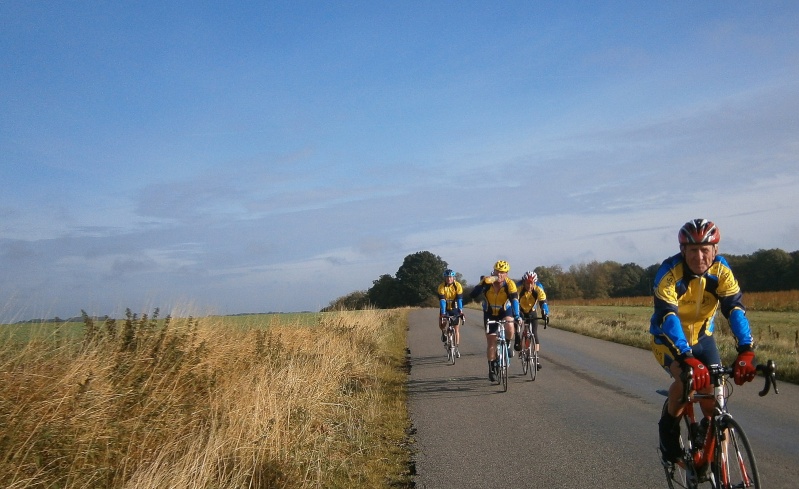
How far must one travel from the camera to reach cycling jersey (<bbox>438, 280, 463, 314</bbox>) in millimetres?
16281

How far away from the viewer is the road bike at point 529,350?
→ 1222 centimetres

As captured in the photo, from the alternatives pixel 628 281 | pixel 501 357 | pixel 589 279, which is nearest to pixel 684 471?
pixel 501 357

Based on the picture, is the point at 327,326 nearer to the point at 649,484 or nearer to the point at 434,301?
the point at 649,484

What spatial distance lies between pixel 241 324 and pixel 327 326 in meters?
5.08

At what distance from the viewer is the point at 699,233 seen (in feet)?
15.1

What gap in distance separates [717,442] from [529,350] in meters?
8.03

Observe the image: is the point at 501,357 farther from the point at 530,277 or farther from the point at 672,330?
the point at 672,330

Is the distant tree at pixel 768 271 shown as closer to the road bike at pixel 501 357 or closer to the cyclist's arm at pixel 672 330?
the road bike at pixel 501 357

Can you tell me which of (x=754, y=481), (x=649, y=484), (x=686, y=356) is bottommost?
(x=649, y=484)

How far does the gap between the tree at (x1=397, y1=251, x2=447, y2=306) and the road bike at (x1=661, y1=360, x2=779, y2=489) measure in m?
83.9

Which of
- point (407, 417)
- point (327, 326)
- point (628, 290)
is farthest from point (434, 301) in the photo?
point (407, 417)

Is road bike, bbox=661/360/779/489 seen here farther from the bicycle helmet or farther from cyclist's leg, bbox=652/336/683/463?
the bicycle helmet

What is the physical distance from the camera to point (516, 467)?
6238mm

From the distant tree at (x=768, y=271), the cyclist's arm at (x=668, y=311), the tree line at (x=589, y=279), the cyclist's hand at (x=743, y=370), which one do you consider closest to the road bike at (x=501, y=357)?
the cyclist's arm at (x=668, y=311)
